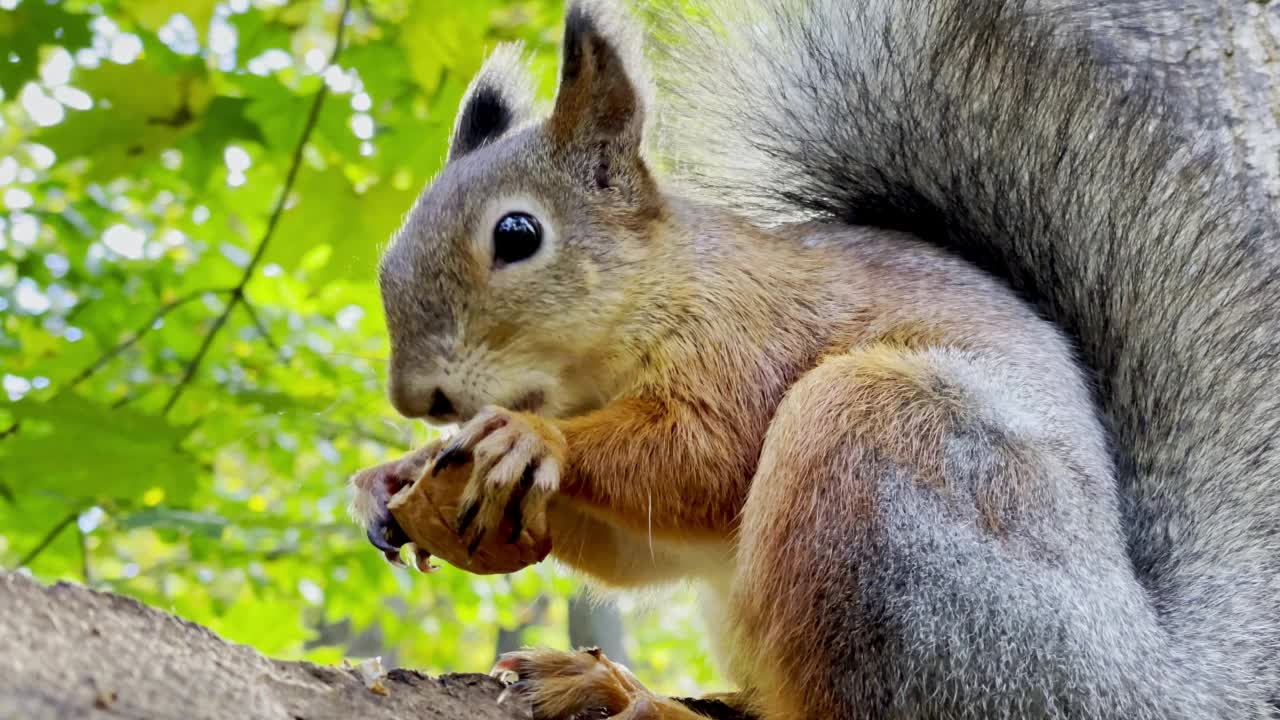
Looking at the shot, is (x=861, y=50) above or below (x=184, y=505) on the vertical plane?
above

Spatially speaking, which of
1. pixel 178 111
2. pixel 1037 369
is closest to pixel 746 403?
pixel 1037 369

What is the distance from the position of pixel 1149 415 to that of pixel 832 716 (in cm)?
67

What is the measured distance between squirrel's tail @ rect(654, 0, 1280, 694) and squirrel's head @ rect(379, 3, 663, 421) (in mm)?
294

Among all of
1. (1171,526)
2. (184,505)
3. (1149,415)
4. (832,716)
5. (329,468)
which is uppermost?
(329,468)

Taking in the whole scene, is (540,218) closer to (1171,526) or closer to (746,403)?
(746,403)

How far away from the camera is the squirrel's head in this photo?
1682 millimetres

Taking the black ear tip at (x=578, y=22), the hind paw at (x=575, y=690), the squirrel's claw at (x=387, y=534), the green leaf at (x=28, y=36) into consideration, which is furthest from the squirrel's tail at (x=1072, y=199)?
the green leaf at (x=28, y=36)

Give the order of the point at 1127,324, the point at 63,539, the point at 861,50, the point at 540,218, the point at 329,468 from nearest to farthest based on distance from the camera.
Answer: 1. the point at 1127,324
2. the point at 540,218
3. the point at 861,50
4. the point at 63,539
5. the point at 329,468

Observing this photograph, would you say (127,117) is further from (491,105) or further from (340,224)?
(491,105)

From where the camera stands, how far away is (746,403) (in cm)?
167

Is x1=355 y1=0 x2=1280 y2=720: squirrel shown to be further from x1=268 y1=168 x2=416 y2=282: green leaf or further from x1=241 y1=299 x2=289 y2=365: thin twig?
x1=241 y1=299 x2=289 y2=365: thin twig

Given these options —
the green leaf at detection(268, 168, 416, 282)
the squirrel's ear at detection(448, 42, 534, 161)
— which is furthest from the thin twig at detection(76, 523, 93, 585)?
→ the squirrel's ear at detection(448, 42, 534, 161)

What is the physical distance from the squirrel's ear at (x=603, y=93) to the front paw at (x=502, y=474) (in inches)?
24.1

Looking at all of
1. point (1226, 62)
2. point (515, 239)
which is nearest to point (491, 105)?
point (515, 239)
